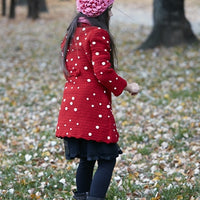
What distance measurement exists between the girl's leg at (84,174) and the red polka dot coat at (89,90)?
0.38m

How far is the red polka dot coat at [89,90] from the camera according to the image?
119 inches

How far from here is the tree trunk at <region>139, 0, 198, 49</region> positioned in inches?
404

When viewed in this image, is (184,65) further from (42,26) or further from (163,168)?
(42,26)

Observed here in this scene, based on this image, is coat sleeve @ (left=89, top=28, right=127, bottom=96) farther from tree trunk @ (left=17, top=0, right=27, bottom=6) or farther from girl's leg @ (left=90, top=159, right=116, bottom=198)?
tree trunk @ (left=17, top=0, right=27, bottom=6)

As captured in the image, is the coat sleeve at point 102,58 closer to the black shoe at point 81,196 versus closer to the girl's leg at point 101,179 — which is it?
the girl's leg at point 101,179

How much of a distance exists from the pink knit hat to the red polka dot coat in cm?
10

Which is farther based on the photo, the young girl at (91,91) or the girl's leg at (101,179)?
the girl's leg at (101,179)

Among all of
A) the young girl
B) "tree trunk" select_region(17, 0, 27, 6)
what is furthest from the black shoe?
"tree trunk" select_region(17, 0, 27, 6)

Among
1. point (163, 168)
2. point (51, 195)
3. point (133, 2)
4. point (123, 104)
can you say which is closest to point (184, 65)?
point (123, 104)

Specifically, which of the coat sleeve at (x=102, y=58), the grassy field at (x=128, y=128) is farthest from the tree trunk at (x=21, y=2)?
the coat sleeve at (x=102, y=58)

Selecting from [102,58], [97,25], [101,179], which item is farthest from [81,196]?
[97,25]

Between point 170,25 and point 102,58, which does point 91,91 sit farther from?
point 170,25

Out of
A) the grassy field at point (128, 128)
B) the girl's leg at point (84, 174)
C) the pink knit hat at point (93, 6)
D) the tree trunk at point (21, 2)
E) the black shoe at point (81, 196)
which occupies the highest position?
the pink knit hat at point (93, 6)

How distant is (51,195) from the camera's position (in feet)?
13.2
